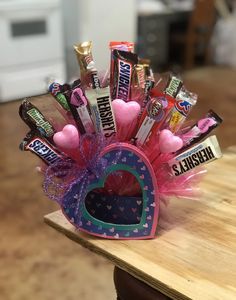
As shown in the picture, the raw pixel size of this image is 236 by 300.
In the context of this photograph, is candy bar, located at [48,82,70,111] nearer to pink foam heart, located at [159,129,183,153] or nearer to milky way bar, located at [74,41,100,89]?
milky way bar, located at [74,41,100,89]

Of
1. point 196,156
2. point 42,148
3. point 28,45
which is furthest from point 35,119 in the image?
point 28,45

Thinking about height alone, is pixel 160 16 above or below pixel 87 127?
below

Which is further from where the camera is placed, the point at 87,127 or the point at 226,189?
the point at 226,189

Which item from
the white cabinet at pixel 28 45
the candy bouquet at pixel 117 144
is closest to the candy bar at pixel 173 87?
the candy bouquet at pixel 117 144

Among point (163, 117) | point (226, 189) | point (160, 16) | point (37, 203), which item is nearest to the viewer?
point (163, 117)

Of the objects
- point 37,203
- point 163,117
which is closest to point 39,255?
point 37,203

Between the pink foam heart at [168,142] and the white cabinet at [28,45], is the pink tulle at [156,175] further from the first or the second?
the white cabinet at [28,45]

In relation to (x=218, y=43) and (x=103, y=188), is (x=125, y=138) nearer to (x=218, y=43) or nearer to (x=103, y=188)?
(x=103, y=188)
